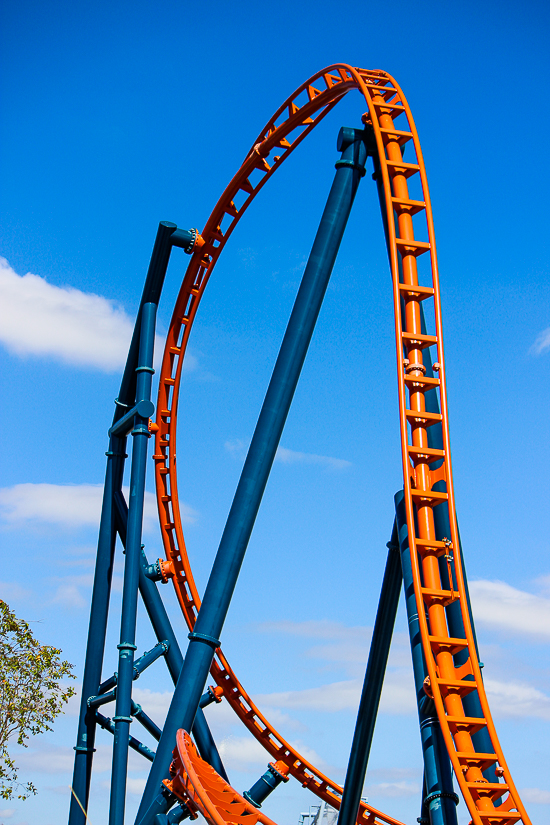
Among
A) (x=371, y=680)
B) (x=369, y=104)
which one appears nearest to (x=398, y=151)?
(x=369, y=104)

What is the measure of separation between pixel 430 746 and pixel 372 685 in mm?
2352

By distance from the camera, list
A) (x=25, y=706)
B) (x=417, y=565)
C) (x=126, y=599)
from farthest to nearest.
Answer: (x=25, y=706), (x=126, y=599), (x=417, y=565)

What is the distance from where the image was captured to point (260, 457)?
780 centimetres

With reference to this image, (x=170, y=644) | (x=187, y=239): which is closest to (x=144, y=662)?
(x=170, y=644)

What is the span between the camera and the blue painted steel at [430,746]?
5785 mm

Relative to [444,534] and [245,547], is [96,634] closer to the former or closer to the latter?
[245,547]

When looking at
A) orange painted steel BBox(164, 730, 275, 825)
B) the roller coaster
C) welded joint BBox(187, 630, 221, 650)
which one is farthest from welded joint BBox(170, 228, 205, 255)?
orange painted steel BBox(164, 730, 275, 825)

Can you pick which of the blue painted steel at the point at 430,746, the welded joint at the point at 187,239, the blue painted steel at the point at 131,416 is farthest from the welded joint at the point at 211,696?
the welded joint at the point at 187,239

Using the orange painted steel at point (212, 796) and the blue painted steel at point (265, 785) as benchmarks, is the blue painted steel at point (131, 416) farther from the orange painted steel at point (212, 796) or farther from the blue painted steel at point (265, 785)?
the blue painted steel at point (265, 785)

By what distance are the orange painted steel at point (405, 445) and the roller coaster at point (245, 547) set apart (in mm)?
15

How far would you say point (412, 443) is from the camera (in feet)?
23.5

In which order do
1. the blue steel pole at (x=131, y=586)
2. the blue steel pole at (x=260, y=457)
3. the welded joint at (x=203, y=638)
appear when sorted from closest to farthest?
the blue steel pole at (x=260, y=457) < the welded joint at (x=203, y=638) < the blue steel pole at (x=131, y=586)

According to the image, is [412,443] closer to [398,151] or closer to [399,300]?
[399,300]

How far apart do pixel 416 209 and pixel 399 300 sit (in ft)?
3.46
